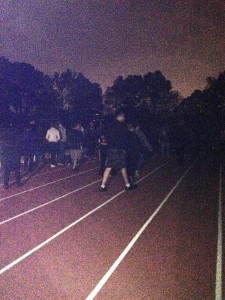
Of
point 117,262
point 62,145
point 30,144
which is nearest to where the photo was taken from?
point 117,262

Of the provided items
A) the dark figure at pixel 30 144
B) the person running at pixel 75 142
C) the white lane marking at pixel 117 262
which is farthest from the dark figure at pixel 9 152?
the white lane marking at pixel 117 262

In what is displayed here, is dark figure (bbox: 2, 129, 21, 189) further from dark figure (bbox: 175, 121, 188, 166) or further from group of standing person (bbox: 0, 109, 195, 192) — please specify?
dark figure (bbox: 175, 121, 188, 166)

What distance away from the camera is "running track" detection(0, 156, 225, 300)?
16.5ft

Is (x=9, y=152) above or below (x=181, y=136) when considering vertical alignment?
below

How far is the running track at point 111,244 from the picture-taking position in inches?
198

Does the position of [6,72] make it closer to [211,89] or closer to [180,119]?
[211,89]

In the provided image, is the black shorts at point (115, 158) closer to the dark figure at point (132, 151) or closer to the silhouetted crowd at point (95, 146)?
the silhouetted crowd at point (95, 146)

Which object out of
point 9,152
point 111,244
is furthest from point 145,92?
point 111,244

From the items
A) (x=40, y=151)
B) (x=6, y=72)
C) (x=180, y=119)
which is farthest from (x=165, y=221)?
(x=6, y=72)

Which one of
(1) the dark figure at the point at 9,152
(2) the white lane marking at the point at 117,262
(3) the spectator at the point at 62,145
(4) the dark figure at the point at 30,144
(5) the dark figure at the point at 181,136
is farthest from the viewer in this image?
(5) the dark figure at the point at 181,136

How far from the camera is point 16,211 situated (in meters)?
9.20

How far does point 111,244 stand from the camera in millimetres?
6707

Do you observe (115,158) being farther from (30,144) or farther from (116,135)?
(30,144)

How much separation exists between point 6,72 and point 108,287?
48192 millimetres
